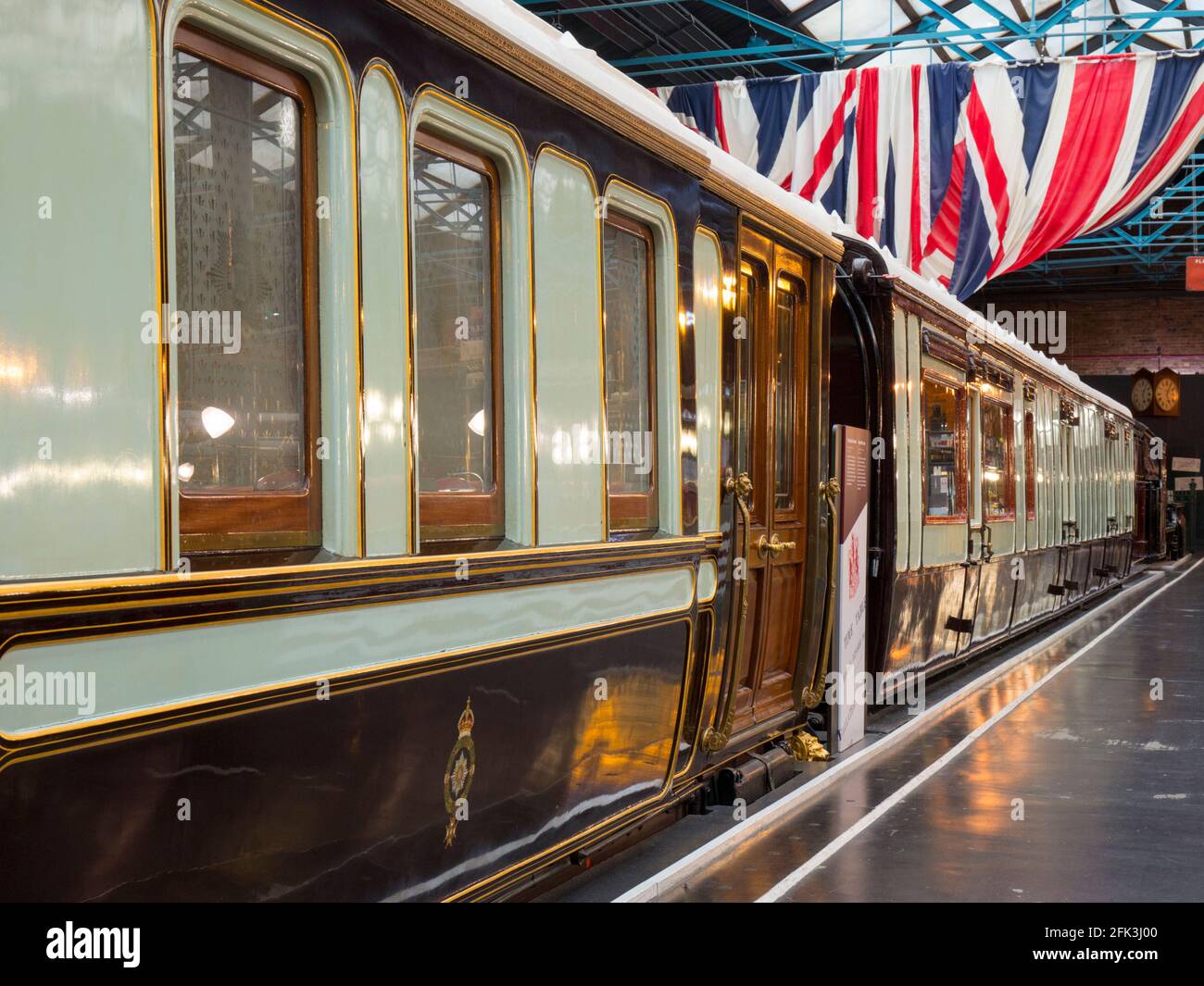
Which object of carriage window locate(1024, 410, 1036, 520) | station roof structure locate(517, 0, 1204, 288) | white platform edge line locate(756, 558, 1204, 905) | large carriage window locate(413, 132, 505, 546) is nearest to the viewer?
large carriage window locate(413, 132, 505, 546)

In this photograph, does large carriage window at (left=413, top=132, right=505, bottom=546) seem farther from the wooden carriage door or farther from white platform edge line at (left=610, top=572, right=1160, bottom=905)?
the wooden carriage door

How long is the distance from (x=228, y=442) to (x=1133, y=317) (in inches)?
1565

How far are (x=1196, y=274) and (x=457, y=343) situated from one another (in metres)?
22.2

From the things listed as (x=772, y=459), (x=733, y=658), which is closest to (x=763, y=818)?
(x=733, y=658)

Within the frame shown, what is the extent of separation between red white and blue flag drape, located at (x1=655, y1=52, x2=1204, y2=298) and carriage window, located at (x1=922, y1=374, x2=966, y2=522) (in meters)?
5.46

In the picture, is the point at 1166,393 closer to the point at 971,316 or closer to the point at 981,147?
the point at 981,147

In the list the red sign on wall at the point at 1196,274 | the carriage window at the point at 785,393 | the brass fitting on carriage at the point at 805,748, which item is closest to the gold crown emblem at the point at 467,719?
the carriage window at the point at 785,393

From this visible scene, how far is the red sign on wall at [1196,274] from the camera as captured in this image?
22.8m

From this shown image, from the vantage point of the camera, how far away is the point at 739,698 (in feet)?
21.4

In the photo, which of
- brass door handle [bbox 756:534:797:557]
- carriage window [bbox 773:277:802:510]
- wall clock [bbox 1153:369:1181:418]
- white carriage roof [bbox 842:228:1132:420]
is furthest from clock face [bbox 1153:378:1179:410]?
brass door handle [bbox 756:534:797:557]

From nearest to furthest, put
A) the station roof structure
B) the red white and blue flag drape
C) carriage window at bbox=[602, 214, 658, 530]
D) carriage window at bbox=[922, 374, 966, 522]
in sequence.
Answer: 1. carriage window at bbox=[602, 214, 658, 530]
2. carriage window at bbox=[922, 374, 966, 522]
3. the red white and blue flag drape
4. the station roof structure

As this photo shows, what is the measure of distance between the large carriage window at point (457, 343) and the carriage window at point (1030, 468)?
11.0 m

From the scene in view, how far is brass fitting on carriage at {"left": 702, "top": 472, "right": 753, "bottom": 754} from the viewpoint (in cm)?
583
